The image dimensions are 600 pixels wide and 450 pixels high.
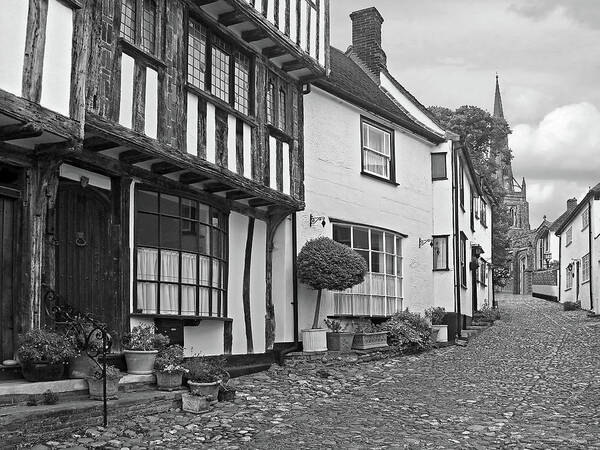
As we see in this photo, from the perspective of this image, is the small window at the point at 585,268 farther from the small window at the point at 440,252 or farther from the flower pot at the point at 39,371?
the flower pot at the point at 39,371

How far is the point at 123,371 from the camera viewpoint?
992cm

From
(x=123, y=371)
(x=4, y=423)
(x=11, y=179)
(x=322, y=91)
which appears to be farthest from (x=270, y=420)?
(x=322, y=91)

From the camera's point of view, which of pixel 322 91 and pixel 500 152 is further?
pixel 500 152

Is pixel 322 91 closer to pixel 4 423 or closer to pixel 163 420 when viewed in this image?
pixel 163 420

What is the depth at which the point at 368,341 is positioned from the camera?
15961 mm

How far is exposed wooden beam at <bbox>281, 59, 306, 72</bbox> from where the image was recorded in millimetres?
14245

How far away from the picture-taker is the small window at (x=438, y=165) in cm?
2102

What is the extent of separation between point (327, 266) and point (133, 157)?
5462 millimetres

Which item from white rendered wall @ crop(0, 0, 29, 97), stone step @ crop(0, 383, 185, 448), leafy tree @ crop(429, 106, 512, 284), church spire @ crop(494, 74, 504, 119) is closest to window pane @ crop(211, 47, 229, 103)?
white rendered wall @ crop(0, 0, 29, 97)

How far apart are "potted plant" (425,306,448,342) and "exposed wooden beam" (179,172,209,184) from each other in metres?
9.75

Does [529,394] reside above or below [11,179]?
below

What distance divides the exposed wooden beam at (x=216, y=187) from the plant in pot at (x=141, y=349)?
288 centimetres

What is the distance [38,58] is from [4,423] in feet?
12.4

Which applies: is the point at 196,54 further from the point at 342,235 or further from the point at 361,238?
the point at 361,238
